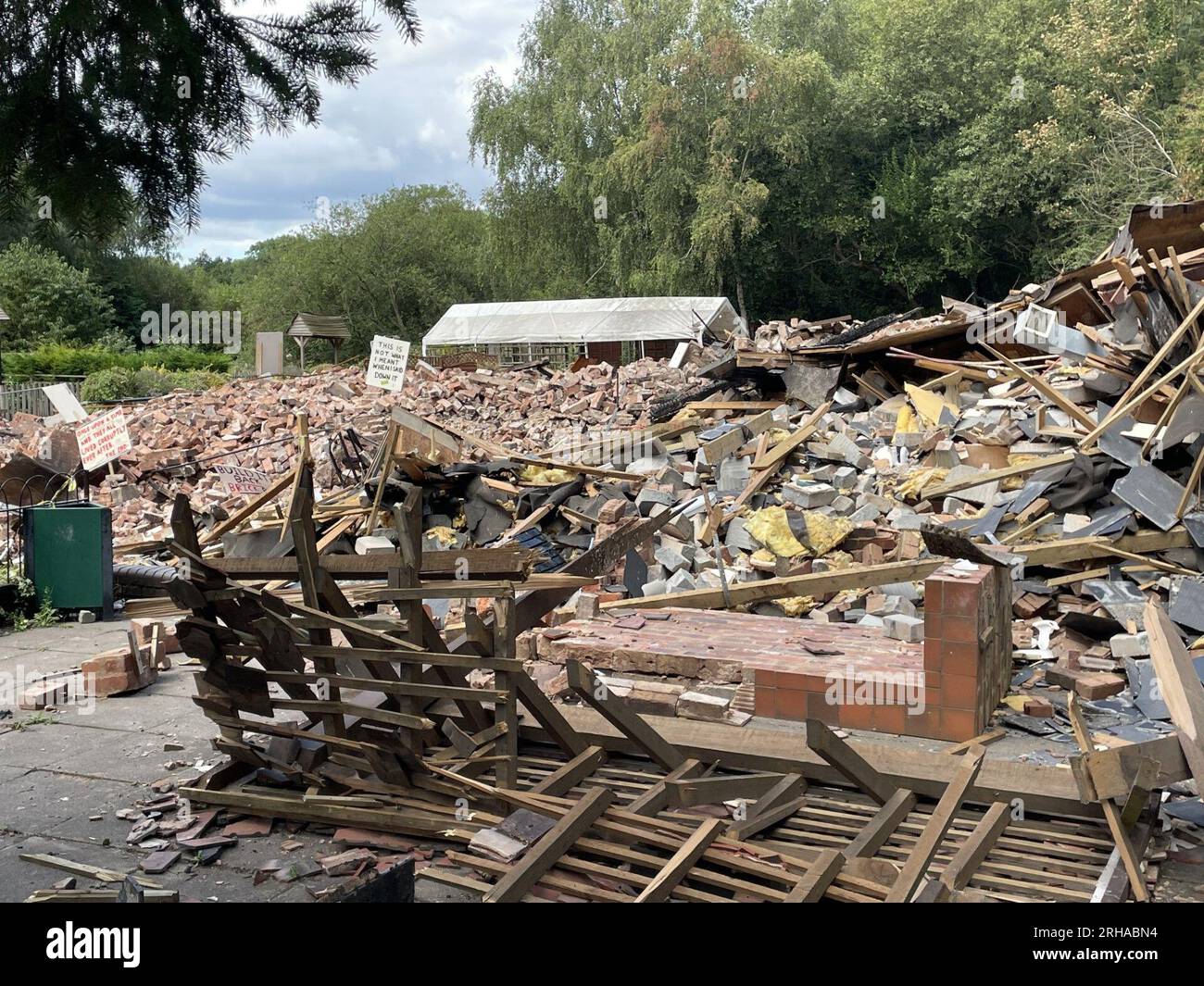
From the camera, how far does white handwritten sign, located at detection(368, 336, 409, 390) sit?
14051mm

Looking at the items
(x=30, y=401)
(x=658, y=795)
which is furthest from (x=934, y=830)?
(x=30, y=401)

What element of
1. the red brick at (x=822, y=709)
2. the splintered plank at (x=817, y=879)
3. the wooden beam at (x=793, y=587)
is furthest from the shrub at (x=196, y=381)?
the splintered plank at (x=817, y=879)

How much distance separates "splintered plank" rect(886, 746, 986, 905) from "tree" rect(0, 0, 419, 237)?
373 centimetres

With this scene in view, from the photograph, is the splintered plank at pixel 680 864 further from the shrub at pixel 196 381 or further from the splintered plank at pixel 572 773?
the shrub at pixel 196 381

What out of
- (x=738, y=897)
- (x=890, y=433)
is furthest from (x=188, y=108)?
(x=890, y=433)

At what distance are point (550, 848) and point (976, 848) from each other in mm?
1690

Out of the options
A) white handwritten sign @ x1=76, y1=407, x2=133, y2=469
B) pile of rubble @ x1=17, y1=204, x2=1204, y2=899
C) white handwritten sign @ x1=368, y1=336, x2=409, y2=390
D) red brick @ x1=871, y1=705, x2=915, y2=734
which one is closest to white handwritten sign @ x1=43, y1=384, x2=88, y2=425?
white handwritten sign @ x1=76, y1=407, x2=133, y2=469

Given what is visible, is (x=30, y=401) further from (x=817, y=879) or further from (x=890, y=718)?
(x=817, y=879)

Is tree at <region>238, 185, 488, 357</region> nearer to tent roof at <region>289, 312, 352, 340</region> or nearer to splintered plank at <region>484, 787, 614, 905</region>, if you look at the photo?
tent roof at <region>289, 312, 352, 340</region>

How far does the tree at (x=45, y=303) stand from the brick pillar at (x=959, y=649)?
44305 mm

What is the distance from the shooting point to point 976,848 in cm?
424

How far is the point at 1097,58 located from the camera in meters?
33.2

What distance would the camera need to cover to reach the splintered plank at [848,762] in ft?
14.1

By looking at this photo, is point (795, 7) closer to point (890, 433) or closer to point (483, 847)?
point (890, 433)
